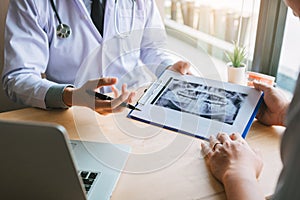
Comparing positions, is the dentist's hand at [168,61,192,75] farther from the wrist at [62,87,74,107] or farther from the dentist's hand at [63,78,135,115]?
the wrist at [62,87,74,107]

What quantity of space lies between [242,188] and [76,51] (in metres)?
0.76

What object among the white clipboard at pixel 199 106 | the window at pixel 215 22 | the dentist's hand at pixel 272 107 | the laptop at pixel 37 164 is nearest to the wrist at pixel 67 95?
the white clipboard at pixel 199 106

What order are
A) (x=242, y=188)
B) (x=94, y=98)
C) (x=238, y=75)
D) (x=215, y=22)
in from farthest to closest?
(x=215, y=22) → (x=238, y=75) → (x=94, y=98) → (x=242, y=188)

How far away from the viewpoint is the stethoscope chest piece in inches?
48.2

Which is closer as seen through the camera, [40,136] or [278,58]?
[40,136]

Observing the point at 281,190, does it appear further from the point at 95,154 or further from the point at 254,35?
the point at 254,35

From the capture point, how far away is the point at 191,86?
1.13 m

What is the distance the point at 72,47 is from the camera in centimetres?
126

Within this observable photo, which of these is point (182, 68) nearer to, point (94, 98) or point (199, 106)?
point (199, 106)

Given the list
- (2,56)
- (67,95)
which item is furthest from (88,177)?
(2,56)

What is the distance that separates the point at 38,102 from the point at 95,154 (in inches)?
11.9

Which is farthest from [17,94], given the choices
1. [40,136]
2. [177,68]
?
[40,136]

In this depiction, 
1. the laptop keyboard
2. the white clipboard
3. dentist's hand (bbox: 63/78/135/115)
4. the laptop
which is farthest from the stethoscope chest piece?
the laptop

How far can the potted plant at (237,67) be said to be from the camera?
1.38m
